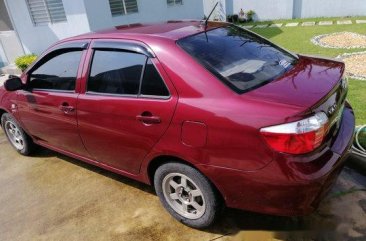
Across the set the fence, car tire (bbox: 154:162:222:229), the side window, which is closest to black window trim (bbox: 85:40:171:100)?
the side window

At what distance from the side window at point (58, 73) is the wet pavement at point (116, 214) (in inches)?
47.1

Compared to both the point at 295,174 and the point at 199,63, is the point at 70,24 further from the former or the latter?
the point at 295,174

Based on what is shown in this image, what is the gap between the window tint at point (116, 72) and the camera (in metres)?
3.07

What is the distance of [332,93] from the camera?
104 inches

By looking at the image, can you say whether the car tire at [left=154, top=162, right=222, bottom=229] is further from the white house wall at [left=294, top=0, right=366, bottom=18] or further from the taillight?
the white house wall at [left=294, top=0, right=366, bottom=18]

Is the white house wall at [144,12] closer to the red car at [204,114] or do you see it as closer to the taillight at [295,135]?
the red car at [204,114]

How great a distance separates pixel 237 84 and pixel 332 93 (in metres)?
0.71

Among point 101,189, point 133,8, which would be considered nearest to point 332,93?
point 101,189

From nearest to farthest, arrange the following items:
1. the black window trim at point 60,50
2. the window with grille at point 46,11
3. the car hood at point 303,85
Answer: the car hood at point 303,85
the black window trim at point 60,50
the window with grille at point 46,11

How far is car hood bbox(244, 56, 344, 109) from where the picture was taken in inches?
96.0

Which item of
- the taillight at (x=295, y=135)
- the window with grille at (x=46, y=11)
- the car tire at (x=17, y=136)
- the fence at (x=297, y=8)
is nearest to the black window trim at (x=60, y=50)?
the car tire at (x=17, y=136)

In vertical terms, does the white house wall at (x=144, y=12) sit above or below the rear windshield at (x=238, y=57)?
below

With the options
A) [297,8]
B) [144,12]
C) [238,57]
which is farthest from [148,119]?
[297,8]

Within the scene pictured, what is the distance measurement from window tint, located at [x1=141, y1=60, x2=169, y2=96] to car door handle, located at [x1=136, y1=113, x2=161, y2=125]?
19 centimetres
